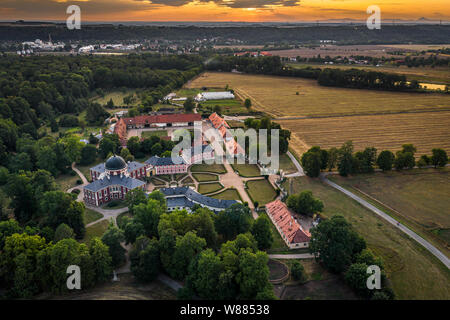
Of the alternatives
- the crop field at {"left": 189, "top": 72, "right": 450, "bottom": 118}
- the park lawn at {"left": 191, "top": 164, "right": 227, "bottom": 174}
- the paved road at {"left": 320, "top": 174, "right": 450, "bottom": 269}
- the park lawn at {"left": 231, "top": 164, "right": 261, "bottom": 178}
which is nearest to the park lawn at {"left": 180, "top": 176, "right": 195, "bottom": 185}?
the park lawn at {"left": 191, "top": 164, "right": 227, "bottom": 174}

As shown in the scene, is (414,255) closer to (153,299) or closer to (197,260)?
(197,260)

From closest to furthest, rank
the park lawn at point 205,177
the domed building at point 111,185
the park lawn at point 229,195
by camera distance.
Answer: the domed building at point 111,185
the park lawn at point 229,195
the park lawn at point 205,177

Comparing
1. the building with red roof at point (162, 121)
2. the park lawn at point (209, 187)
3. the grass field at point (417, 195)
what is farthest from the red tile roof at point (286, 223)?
the building with red roof at point (162, 121)

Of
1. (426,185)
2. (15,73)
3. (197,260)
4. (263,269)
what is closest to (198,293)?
(197,260)

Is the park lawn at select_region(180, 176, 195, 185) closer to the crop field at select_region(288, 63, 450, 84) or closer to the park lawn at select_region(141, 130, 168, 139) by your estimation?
the park lawn at select_region(141, 130, 168, 139)

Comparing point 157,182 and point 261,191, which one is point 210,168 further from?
point 261,191

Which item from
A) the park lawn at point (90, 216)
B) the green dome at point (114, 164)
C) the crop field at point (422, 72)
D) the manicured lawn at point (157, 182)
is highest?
the crop field at point (422, 72)

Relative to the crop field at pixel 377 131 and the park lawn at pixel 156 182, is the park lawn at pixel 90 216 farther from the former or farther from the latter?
the crop field at pixel 377 131
